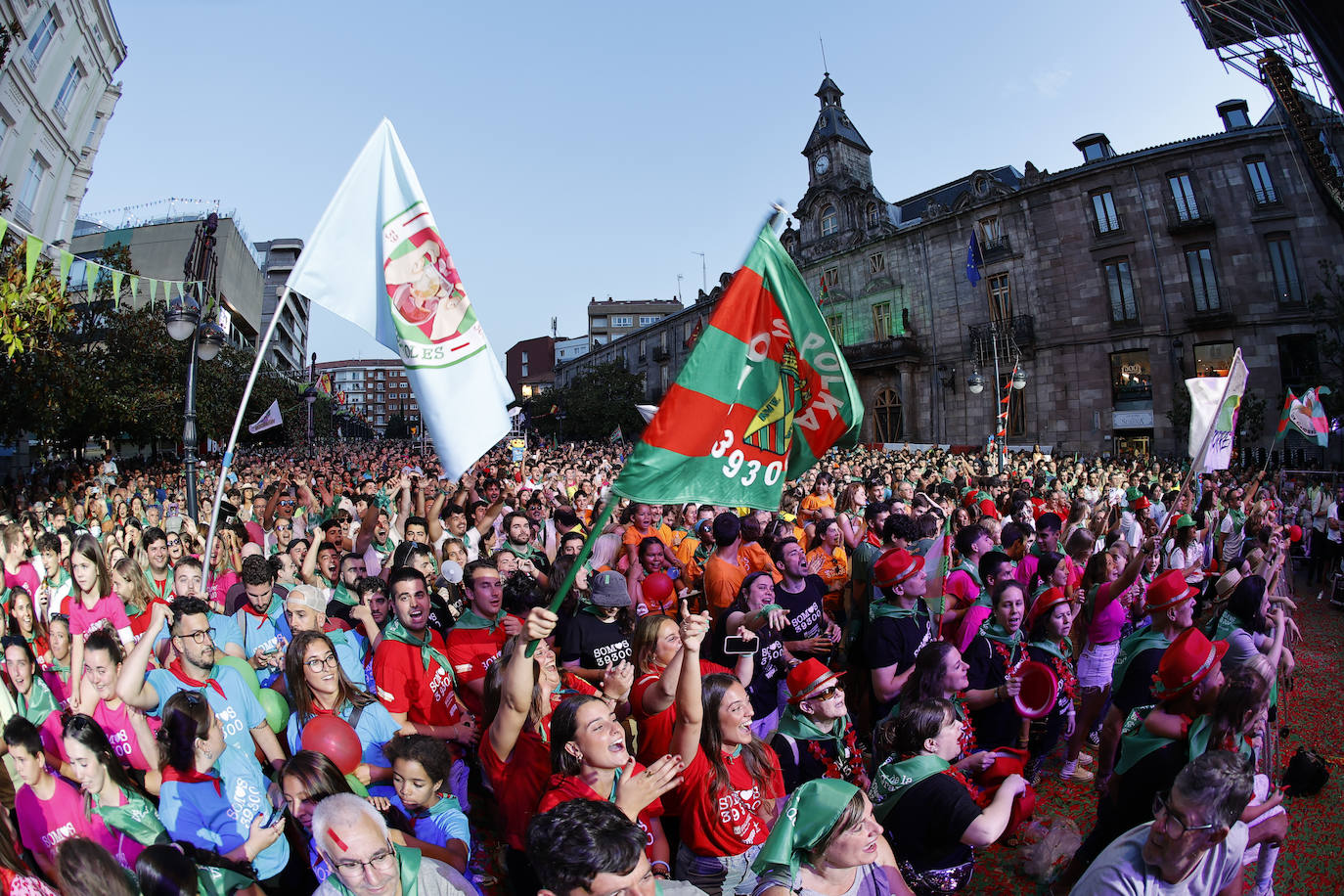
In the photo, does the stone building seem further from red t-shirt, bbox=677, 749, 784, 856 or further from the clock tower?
red t-shirt, bbox=677, 749, 784, 856

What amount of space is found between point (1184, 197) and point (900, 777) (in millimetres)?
31725

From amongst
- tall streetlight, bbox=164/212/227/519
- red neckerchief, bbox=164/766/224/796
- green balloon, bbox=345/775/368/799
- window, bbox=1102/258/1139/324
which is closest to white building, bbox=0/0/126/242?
tall streetlight, bbox=164/212/227/519

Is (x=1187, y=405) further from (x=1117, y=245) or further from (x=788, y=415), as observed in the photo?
(x=788, y=415)

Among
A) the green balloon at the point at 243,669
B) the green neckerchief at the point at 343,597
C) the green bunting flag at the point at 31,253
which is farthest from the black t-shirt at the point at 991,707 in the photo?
the green bunting flag at the point at 31,253

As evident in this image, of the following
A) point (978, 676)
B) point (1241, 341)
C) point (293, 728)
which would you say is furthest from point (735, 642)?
point (1241, 341)

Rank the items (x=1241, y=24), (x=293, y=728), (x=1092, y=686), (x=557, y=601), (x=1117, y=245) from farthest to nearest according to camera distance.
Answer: (x=1117, y=245) < (x=1241, y=24) < (x=1092, y=686) < (x=293, y=728) < (x=557, y=601)

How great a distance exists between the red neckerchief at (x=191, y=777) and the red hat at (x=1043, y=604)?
16.1 ft

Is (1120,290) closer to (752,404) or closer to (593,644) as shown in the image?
(593,644)

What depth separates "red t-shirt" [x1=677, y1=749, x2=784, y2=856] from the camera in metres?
3.01

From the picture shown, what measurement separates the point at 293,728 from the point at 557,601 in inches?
80.5

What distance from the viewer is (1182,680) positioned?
10.5 feet

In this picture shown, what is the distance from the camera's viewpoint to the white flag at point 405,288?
410cm

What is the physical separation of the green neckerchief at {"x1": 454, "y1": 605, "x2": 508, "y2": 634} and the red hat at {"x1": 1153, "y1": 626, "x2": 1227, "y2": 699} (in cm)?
367

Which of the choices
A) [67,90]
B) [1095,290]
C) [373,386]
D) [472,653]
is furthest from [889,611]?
[373,386]
